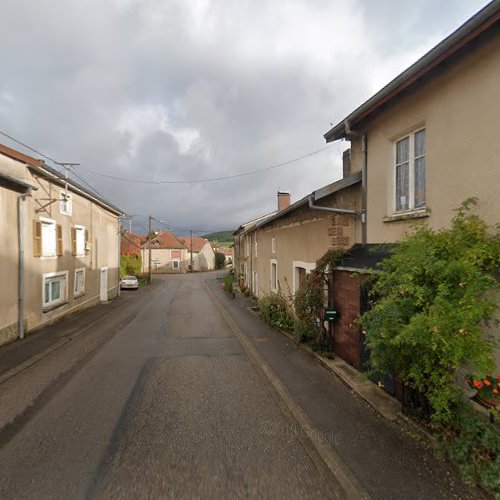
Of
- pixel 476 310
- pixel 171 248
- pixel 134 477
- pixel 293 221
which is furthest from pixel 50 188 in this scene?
pixel 171 248

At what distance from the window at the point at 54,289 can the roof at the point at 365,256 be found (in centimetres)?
1055

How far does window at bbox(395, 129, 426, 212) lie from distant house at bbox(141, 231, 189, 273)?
4767 cm

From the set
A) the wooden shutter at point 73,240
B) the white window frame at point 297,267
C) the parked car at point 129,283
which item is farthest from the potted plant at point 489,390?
the parked car at point 129,283

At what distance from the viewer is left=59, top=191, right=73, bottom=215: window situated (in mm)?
11941

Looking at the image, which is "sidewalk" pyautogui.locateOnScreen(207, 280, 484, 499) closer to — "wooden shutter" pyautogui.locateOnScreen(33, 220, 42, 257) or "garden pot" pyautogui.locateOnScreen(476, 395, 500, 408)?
"garden pot" pyautogui.locateOnScreen(476, 395, 500, 408)

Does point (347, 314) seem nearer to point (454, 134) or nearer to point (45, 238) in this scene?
point (454, 134)

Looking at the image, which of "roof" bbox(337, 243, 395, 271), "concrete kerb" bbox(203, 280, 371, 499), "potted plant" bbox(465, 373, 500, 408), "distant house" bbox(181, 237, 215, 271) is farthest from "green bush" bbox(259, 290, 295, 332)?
"distant house" bbox(181, 237, 215, 271)

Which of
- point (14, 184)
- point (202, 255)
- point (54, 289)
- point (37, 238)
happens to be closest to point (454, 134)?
point (14, 184)

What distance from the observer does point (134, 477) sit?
3.11m

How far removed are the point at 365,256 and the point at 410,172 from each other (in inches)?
68.2

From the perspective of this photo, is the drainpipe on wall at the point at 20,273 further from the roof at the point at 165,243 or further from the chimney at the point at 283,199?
the roof at the point at 165,243

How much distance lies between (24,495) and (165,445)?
1.43 m

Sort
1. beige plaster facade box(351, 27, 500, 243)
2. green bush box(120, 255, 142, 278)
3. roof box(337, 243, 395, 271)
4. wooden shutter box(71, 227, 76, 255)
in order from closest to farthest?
beige plaster facade box(351, 27, 500, 243) < roof box(337, 243, 395, 271) < wooden shutter box(71, 227, 76, 255) < green bush box(120, 255, 142, 278)

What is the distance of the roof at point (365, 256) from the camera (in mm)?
5146
